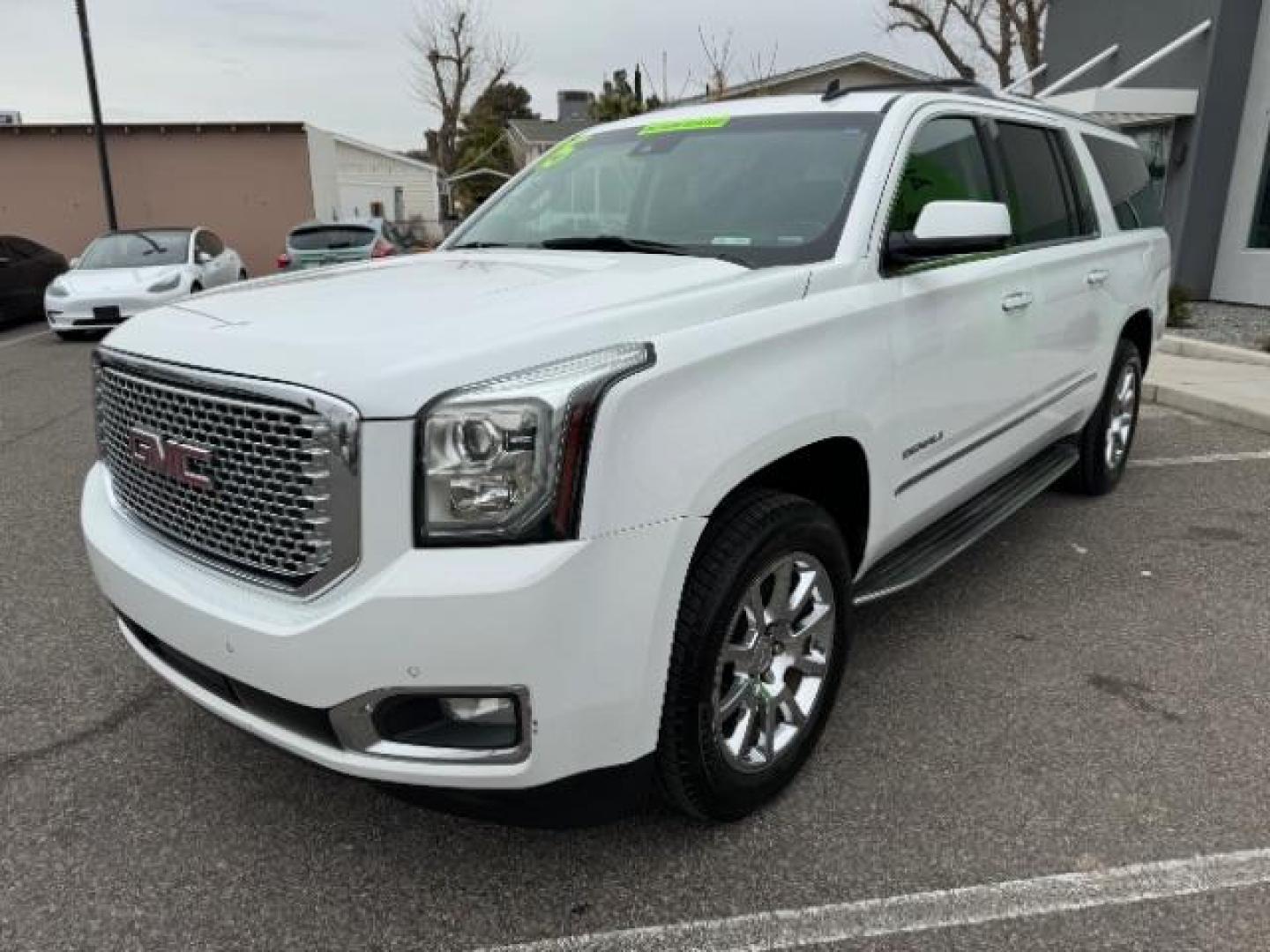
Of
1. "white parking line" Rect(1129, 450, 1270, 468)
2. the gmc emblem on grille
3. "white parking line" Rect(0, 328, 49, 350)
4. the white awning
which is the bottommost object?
"white parking line" Rect(0, 328, 49, 350)

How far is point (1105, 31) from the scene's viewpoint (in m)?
15.0

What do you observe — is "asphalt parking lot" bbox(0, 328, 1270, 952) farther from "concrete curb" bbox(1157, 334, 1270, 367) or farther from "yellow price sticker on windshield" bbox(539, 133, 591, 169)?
"concrete curb" bbox(1157, 334, 1270, 367)

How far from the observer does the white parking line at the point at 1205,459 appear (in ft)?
21.0

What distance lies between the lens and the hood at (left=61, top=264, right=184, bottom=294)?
12.7 metres

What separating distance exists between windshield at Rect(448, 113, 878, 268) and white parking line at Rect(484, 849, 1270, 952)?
1731 mm

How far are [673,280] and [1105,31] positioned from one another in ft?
50.6

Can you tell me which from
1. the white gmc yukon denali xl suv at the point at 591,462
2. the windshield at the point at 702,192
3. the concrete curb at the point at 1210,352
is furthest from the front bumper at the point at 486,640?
the concrete curb at the point at 1210,352

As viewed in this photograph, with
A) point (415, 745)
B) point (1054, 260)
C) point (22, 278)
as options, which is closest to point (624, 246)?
point (415, 745)

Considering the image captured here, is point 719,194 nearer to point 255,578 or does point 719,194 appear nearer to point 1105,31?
point 255,578

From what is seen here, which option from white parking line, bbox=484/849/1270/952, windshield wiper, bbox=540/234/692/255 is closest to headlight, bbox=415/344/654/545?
white parking line, bbox=484/849/1270/952

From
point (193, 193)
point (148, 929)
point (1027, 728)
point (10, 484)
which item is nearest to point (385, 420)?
point (148, 929)

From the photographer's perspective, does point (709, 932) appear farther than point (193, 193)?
No

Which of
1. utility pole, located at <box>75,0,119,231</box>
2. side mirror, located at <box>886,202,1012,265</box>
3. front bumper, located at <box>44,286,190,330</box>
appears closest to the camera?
side mirror, located at <box>886,202,1012,265</box>

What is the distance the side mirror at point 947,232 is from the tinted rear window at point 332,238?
12.3 m
